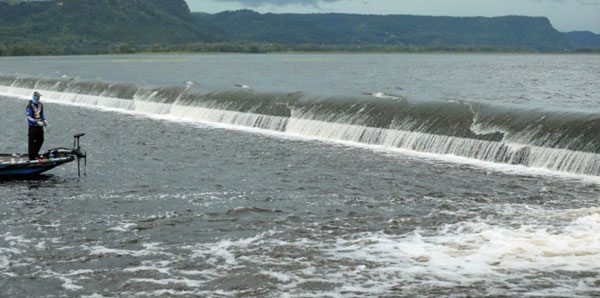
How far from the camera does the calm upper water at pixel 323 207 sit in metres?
16.4

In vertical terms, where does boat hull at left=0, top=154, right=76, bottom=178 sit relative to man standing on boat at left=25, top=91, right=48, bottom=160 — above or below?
below

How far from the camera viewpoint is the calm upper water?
16391 mm

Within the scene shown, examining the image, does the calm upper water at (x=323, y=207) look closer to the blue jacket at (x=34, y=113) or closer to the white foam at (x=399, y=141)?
the white foam at (x=399, y=141)

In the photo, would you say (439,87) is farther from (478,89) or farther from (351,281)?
(351,281)

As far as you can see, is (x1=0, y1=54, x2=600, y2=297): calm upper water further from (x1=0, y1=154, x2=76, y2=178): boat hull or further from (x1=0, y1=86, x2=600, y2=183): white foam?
(x1=0, y1=154, x2=76, y2=178): boat hull

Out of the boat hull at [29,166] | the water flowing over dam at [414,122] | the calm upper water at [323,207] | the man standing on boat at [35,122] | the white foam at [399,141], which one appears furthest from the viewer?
the water flowing over dam at [414,122]

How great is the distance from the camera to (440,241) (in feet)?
62.0

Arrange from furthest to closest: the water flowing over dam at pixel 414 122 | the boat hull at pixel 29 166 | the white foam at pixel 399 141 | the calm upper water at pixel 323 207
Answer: the water flowing over dam at pixel 414 122 < the white foam at pixel 399 141 < the boat hull at pixel 29 166 < the calm upper water at pixel 323 207

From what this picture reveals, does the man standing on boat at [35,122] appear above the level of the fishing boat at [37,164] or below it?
above

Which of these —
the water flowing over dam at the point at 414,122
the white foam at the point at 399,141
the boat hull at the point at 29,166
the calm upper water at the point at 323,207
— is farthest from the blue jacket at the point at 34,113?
the water flowing over dam at the point at 414,122

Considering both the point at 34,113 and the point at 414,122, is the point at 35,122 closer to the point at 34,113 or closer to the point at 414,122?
the point at 34,113

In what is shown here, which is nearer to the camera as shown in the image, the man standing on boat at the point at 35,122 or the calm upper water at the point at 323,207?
the calm upper water at the point at 323,207

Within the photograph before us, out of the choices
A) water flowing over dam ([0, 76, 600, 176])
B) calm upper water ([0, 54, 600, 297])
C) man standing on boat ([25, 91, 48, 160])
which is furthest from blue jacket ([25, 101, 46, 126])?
water flowing over dam ([0, 76, 600, 176])

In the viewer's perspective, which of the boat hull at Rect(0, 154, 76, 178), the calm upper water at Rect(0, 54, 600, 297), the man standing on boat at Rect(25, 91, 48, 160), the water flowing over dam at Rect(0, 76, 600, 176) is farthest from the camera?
the water flowing over dam at Rect(0, 76, 600, 176)
